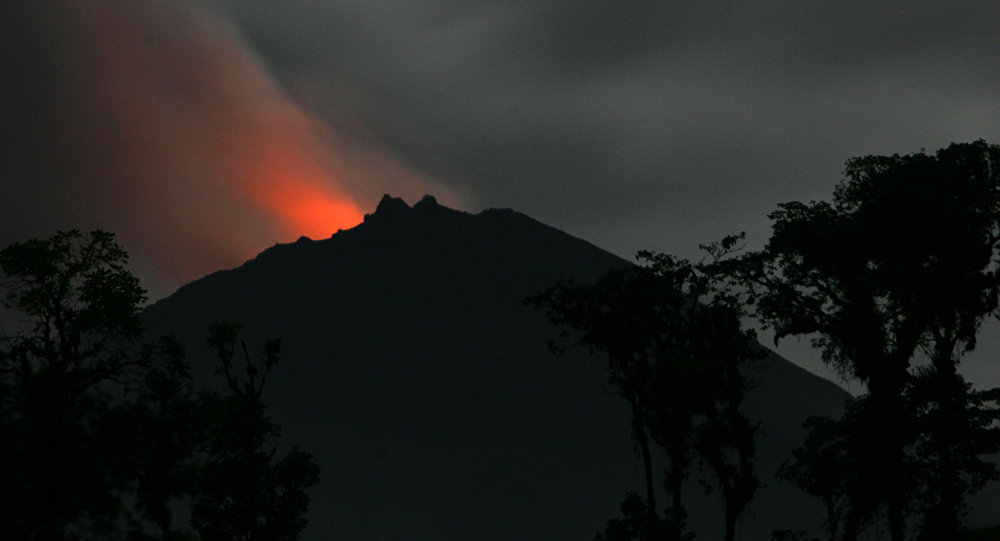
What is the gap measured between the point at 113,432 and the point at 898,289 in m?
27.1

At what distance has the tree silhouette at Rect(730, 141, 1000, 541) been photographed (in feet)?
103

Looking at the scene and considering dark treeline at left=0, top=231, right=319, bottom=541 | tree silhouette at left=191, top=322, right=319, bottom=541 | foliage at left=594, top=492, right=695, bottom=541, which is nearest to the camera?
dark treeline at left=0, top=231, right=319, bottom=541

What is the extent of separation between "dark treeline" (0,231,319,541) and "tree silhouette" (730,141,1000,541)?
2122 centimetres

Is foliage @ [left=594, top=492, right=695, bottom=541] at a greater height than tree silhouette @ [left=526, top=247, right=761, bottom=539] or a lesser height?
lesser

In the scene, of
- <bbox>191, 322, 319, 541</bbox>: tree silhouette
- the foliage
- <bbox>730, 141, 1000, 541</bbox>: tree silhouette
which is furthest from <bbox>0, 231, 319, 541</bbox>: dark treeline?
<bbox>730, 141, 1000, 541</bbox>: tree silhouette

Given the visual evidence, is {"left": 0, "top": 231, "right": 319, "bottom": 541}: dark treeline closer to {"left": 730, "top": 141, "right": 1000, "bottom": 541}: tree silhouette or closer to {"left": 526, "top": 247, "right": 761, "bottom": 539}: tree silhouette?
{"left": 526, "top": 247, "right": 761, "bottom": 539}: tree silhouette

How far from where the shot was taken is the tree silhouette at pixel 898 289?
103ft

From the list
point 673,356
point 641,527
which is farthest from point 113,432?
point 673,356

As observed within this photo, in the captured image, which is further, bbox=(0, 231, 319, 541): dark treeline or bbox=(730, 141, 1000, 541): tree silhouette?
bbox=(730, 141, 1000, 541): tree silhouette

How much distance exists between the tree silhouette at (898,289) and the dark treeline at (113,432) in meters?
21.2

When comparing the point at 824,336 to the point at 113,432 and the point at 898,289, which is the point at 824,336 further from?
the point at 113,432

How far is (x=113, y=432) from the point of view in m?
12.0

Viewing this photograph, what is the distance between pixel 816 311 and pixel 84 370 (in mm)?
26843

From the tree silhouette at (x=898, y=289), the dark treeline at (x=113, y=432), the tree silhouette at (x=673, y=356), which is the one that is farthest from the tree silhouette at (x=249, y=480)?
the tree silhouette at (x=898, y=289)
